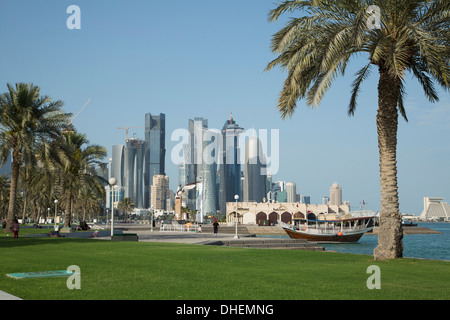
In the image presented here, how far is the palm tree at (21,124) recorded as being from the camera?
3397cm

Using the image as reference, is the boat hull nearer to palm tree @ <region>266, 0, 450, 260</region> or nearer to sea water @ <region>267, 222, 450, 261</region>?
sea water @ <region>267, 222, 450, 261</region>

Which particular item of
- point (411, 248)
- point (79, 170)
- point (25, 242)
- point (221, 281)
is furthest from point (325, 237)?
point (221, 281)

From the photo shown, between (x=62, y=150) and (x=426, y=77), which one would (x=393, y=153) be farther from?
(x=62, y=150)

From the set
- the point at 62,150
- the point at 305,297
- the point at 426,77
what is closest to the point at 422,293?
the point at 305,297

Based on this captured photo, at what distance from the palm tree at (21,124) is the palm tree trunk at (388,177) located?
2609 cm

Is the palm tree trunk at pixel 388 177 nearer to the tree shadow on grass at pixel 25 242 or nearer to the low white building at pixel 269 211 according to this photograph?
the tree shadow on grass at pixel 25 242

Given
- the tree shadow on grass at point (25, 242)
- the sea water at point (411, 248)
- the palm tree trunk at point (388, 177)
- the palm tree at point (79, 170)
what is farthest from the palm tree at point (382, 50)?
the palm tree at point (79, 170)

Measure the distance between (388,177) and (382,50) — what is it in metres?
4.56

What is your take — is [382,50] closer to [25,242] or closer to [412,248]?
[25,242]

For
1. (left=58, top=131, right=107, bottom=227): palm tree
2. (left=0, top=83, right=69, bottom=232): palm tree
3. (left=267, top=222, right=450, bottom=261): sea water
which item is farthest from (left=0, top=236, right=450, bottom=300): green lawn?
(left=58, top=131, right=107, bottom=227): palm tree

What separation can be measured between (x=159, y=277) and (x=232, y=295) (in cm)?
292
